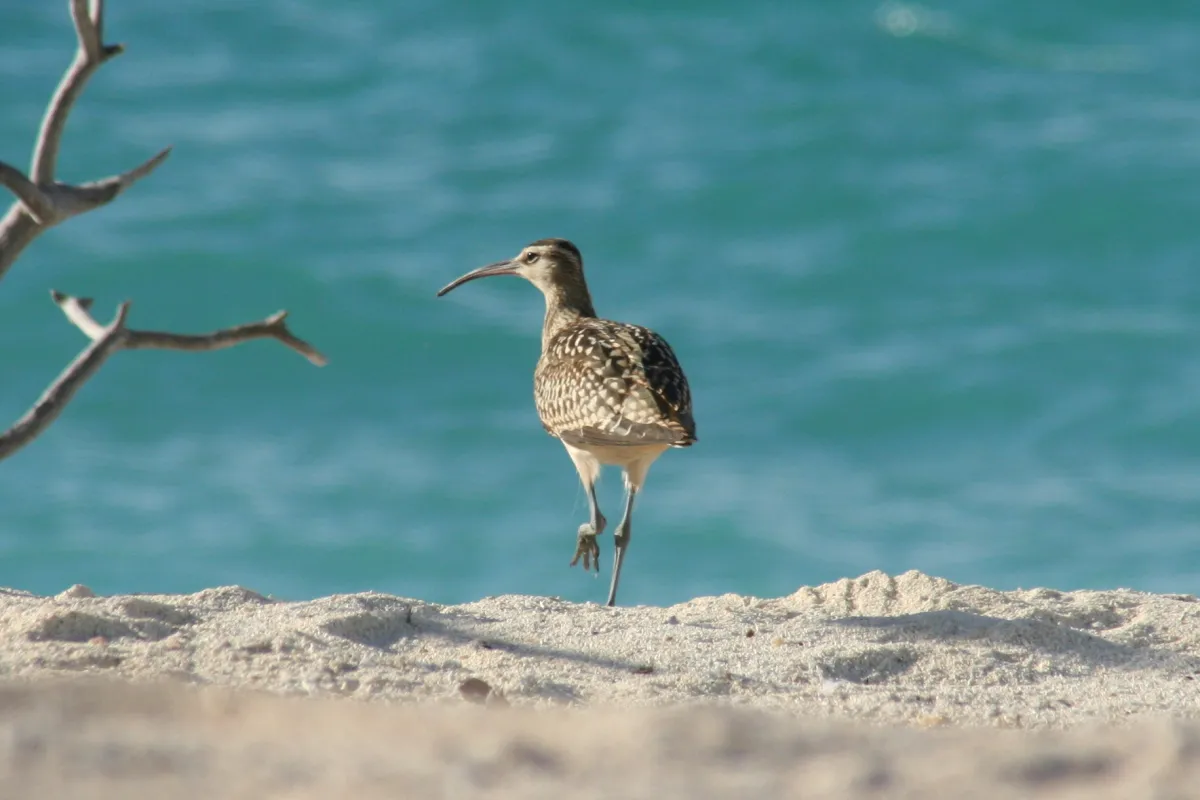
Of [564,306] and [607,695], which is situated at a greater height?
[564,306]

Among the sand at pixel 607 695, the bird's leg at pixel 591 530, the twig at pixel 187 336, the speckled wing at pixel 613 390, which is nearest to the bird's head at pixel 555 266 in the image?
the speckled wing at pixel 613 390

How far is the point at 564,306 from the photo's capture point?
35.2ft

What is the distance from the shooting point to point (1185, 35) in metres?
24.2

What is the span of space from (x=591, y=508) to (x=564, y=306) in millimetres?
1391

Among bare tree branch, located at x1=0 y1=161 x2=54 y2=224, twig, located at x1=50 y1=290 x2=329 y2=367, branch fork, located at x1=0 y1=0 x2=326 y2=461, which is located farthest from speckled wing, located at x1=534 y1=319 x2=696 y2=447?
bare tree branch, located at x1=0 y1=161 x2=54 y2=224

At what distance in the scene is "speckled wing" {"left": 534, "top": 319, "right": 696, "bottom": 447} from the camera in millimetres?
8844

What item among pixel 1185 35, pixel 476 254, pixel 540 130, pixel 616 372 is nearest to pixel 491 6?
pixel 540 130

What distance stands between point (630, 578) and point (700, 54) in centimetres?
910

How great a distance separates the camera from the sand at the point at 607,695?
379 cm

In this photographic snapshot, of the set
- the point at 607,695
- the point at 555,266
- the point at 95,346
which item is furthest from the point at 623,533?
the point at 95,346

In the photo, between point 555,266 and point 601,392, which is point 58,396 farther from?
point 555,266

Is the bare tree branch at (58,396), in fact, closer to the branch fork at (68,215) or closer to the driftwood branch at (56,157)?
the branch fork at (68,215)

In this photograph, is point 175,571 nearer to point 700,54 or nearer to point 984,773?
point 700,54

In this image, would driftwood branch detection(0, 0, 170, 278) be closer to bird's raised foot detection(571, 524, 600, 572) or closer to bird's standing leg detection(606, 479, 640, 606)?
bird's standing leg detection(606, 479, 640, 606)
